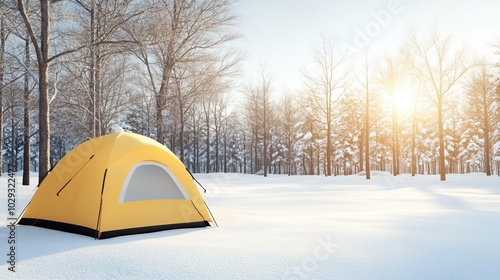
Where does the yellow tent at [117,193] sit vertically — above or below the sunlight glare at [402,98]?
below

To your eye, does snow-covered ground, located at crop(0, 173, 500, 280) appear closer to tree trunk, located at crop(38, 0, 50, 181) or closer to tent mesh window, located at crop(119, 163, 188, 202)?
tent mesh window, located at crop(119, 163, 188, 202)

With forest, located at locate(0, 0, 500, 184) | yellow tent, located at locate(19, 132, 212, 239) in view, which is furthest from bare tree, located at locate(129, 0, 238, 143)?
yellow tent, located at locate(19, 132, 212, 239)

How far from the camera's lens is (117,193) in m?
5.72

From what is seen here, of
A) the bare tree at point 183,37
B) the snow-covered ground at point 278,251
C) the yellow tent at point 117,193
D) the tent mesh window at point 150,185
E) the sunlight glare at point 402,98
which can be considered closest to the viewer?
the snow-covered ground at point 278,251

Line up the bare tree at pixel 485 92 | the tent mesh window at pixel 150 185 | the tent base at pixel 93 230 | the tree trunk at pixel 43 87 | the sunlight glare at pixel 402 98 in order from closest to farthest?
the tent base at pixel 93 230, the tent mesh window at pixel 150 185, the tree trunk at pixel 43 87, the bare tree at pixel 485 92, the sunlight glare at pixel 402 98

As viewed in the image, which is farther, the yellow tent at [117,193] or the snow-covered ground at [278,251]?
the yellow tent at [117,193]

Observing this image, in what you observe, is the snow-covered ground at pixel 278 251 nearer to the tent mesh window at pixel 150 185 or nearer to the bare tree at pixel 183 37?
the tent mesh window at pixel 150 185

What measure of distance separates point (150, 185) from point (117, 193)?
622 millimetres

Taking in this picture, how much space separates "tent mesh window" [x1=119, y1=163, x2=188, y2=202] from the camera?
593cm

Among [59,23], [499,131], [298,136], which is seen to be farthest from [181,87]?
[499,131]

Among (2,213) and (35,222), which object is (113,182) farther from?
(2,213)

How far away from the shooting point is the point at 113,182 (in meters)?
5.74

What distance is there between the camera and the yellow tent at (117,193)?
5.62 m

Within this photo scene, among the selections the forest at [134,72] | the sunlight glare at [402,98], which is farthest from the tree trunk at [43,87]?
the sunlight glare at [402,98]
